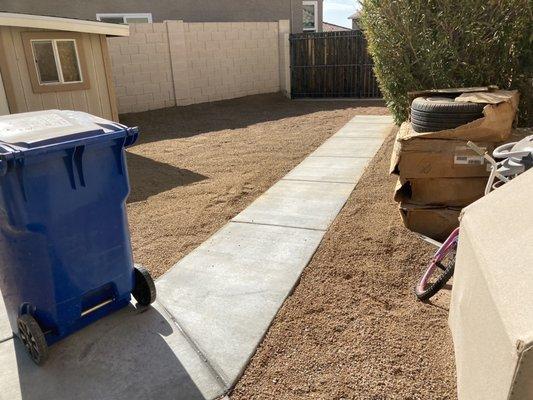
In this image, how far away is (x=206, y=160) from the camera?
785cm

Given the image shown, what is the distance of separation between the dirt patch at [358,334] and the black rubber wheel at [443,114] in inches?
45.6

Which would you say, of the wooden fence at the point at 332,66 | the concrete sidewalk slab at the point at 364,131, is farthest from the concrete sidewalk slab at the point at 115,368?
the wooden fence at the point at 332,66

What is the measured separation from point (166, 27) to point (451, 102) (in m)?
10.5

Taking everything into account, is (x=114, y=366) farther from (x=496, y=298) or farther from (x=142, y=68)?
(x=142, y=68)

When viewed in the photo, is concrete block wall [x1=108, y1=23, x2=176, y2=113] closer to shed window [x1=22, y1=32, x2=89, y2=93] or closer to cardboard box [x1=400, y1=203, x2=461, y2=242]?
shed window [x1=22, y1=32, x2=89, y2=93]

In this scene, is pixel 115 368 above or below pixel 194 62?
below

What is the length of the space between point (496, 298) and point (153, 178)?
19.1 ft

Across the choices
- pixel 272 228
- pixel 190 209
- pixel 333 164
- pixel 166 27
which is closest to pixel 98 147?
pixel 272 228

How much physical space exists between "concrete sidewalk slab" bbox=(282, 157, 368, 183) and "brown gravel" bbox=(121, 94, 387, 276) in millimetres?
243

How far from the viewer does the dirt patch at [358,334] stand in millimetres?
2537

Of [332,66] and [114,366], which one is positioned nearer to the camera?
[114,366]

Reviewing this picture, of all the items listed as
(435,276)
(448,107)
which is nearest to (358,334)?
(435,276)

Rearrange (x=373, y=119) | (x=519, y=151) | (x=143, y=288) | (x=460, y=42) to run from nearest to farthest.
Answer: (x=519, y=151) → (x=143, y=288) → (x=460, y=42) → (x=373, y=119)

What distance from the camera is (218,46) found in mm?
14125
